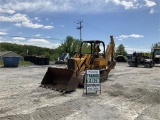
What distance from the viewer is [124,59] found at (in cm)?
4497

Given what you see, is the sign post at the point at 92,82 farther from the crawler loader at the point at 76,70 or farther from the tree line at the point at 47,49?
the tree line at the point at 47,49

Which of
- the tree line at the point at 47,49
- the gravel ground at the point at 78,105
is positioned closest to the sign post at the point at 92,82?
the gravel ground at the point at 78,105

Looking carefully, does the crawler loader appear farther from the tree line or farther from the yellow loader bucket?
the tree line

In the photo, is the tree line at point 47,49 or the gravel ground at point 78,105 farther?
the tree line at point 47,49

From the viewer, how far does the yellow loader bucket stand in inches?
394

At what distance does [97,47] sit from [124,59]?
3228 centimetres

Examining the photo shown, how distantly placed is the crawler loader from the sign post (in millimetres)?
665

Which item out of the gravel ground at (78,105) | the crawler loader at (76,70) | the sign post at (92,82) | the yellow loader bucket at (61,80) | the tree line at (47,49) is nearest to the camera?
the gravel ground at (78,105)

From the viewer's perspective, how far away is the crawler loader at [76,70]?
10.3 metres

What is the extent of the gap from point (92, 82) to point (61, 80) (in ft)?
6.14

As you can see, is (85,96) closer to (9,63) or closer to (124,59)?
(9,63)

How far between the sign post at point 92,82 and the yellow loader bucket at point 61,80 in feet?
2.18

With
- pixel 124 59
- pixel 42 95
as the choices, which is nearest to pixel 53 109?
pixel 42 95

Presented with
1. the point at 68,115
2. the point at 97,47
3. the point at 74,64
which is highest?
the point at 97,47
